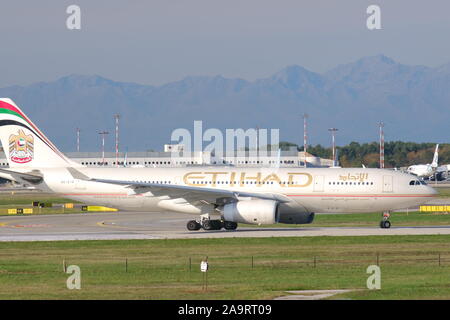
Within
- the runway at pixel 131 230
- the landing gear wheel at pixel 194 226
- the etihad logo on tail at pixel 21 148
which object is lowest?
the runway at pixel 131 230

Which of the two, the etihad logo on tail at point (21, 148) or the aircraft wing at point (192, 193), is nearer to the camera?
the aircraft wing at point (192, 193)

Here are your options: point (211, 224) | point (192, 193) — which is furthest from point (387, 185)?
point (192, 193)

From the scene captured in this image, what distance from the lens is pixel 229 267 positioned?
35938mm

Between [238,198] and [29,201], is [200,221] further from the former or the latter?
[29,201]

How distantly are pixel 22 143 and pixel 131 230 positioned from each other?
9492 mm

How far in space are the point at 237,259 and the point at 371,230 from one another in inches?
669

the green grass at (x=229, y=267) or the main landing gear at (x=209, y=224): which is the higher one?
the main landing gear at (x=209, y=224)

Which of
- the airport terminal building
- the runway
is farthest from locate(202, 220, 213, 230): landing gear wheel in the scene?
the airport terminal building

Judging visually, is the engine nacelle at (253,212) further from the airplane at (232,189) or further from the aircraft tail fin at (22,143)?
the aircraft tail fin at (22,143)

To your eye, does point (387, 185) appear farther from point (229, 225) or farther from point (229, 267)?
point (229, 267)

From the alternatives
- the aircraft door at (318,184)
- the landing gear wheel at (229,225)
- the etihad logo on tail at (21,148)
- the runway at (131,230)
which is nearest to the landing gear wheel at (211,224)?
the landing gear wheel at (229,225)

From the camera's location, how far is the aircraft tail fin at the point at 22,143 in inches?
2279
